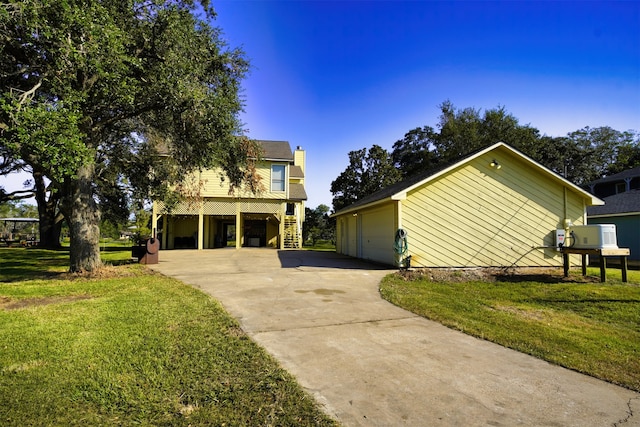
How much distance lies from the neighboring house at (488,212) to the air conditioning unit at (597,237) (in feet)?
5.69

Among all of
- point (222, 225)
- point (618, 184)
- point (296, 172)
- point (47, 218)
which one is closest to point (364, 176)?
point (296, 172)

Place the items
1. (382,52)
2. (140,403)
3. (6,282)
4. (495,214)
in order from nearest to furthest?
1. (140,403)
2. (6,282)
3. (495,214)
4. (382,52)

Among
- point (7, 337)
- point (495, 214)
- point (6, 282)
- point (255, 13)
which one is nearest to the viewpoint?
point (7, 337)

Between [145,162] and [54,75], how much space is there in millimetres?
5824

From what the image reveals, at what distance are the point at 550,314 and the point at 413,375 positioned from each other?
14.6 ft

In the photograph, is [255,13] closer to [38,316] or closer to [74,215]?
[74,215]

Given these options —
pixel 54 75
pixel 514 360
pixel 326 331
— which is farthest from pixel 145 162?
pixel 514 360

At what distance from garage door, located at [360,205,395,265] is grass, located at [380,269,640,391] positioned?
228 cm

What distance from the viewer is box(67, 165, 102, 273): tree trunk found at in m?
9.45

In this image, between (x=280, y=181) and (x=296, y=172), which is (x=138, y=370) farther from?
(x=296, y=172)

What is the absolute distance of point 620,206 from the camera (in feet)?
54.8

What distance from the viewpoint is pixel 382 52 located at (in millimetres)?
12438

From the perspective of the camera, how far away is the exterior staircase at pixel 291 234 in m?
24.4

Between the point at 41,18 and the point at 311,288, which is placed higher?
the point at 41,18
